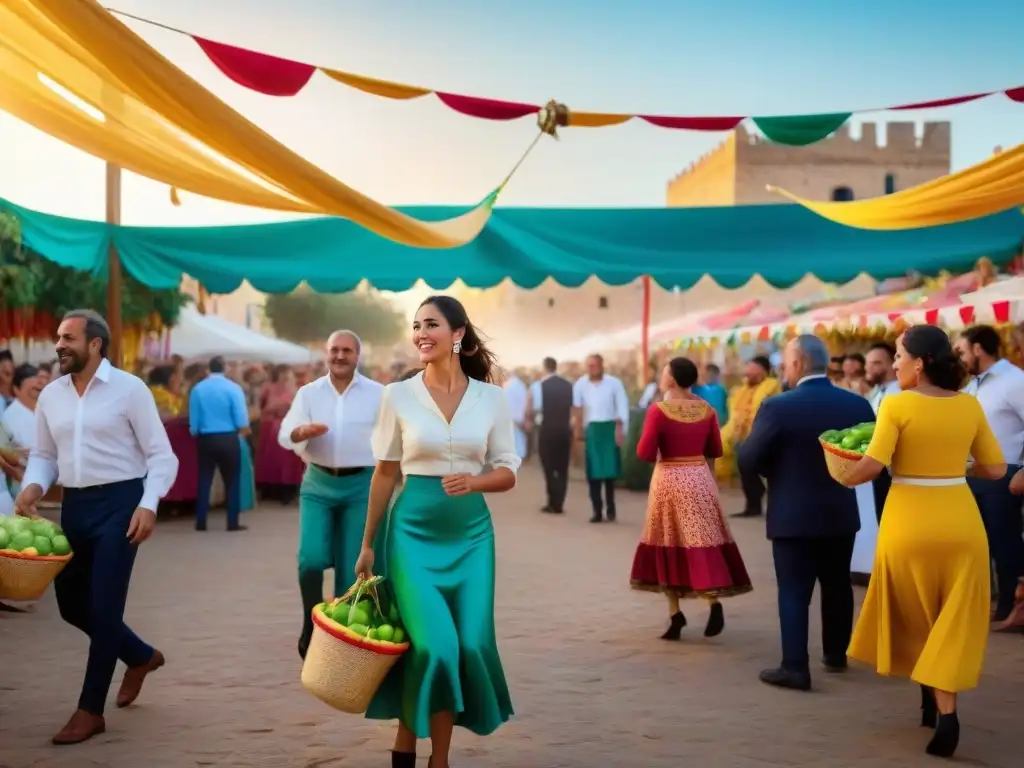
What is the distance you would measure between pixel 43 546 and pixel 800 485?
379 centimetres

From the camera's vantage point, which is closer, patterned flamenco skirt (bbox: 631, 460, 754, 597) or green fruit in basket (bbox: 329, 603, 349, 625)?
green fruit in basket (bbox: 329, 603, 349, 625)

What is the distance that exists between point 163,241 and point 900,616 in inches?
317

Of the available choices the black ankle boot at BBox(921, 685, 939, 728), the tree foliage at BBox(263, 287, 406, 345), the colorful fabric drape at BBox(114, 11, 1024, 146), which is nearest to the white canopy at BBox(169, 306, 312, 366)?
the colorful fabric drape at BBox(114, 11, 1024, 146)

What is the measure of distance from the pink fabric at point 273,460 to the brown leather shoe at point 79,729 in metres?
10.3

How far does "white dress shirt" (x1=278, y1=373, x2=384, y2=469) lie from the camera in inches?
245

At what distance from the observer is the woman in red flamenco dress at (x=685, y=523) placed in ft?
23.0

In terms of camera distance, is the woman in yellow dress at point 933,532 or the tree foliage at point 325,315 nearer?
the woman in yellow dress at point 933,532

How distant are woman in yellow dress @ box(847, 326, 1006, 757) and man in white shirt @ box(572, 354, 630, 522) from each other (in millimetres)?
8471

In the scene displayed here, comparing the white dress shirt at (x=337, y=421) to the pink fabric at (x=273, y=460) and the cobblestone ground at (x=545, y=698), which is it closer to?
the cobblestone ground at (x=545, y=698)

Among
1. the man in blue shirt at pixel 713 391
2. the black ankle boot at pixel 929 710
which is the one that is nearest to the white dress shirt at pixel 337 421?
the black ankle boot at pixel 929 710

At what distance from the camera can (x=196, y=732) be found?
5.09m

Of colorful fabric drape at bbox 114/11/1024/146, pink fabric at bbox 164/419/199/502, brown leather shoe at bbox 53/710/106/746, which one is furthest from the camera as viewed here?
pink fabric at bbox 164/419/199/502

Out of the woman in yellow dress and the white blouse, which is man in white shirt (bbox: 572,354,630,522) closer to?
the woman in yellow dress

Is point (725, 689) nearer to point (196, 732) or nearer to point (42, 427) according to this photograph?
point (196, 732)
